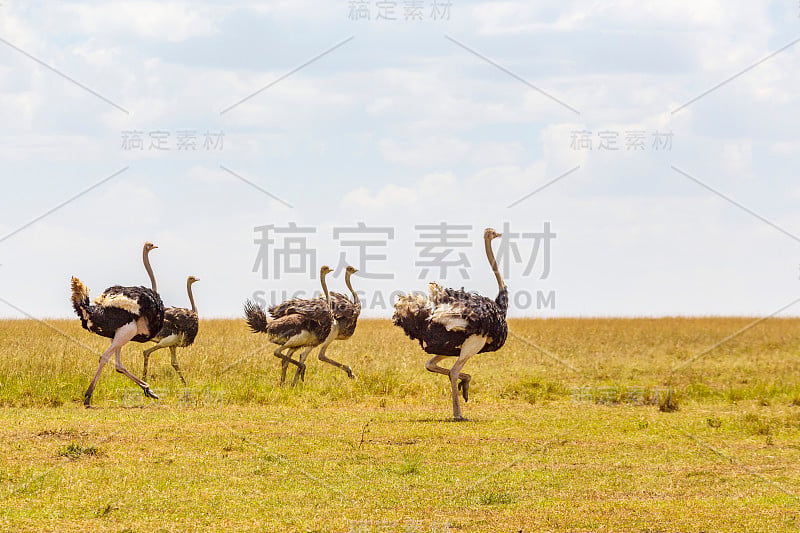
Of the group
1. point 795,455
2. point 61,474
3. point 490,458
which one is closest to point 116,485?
point 61,474

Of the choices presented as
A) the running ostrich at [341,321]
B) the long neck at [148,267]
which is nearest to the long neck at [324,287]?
the running ostrich at [341,321]

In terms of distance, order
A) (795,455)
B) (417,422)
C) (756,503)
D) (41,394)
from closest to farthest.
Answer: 1. (756,503)
2. (795,455)
3. (417,422)
4. (41,394)

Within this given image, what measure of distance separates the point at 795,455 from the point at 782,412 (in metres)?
3.81

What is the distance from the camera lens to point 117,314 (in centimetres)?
1494

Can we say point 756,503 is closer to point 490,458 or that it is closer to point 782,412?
point 490,458

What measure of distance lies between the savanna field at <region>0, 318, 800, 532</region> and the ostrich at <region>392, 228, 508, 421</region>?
0.92 meters

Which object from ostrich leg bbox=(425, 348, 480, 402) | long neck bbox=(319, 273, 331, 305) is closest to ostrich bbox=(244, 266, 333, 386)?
long neck bbox=(319, 273, 331, 305)

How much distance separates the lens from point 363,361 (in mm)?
20500

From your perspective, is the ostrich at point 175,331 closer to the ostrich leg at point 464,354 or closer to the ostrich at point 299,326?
the ostrich at point 299,326

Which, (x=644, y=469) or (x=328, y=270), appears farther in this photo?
(x=328, y=270)

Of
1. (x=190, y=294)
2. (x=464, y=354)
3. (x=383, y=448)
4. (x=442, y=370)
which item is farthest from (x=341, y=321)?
(x=383, y=448)

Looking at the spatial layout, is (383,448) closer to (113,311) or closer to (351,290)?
(113,311)

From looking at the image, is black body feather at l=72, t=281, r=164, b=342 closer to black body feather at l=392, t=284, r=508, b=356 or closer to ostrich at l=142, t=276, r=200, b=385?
ostrich at l=142, t=276, r=200, b=385

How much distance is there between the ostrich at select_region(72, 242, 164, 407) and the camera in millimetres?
14938
